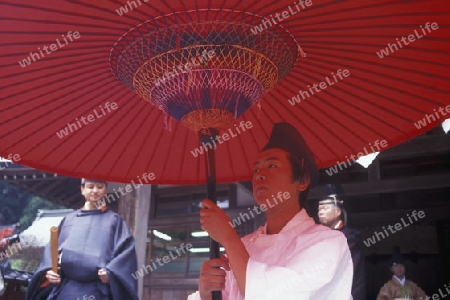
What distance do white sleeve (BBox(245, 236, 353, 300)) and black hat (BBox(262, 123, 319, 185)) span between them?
0.43 m

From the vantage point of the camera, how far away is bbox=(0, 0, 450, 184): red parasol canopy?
1412 mm

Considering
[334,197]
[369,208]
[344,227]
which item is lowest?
[344,227]

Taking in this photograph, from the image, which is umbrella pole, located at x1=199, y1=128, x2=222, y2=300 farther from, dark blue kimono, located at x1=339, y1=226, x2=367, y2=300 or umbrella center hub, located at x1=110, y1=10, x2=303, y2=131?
dark blue kimono, located at x1=339, y1=226, x2=367, y2=300

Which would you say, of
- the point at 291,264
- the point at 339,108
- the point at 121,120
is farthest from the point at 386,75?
the point at 121,120

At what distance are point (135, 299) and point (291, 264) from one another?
3143mm

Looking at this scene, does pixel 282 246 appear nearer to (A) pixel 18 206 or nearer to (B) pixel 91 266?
(B) pixel 91 266

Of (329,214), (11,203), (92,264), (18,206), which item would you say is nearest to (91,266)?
(92,264)

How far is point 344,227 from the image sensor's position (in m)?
5.98

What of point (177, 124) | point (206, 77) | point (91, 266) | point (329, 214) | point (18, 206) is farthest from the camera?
point (18, 206)

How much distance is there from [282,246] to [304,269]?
0.89 ft

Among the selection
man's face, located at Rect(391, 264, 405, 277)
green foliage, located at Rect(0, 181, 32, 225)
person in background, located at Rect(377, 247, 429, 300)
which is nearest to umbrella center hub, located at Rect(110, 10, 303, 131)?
person in background, located at Rect(377, 247, 429, 300)

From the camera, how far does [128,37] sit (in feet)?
4.99

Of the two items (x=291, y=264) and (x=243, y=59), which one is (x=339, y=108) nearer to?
(x=243, y=59)

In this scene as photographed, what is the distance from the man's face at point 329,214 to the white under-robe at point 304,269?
4.59m
